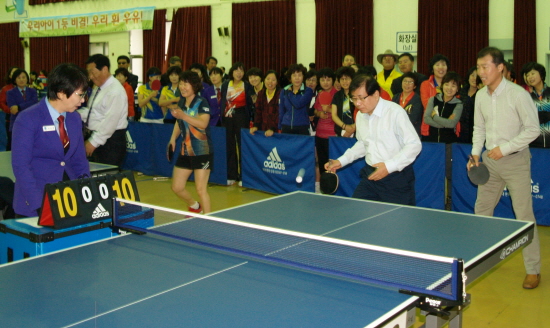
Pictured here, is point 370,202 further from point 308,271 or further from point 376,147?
point 308,271

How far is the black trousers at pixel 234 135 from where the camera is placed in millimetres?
9078

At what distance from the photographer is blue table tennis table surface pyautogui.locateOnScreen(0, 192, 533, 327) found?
84.5 inches

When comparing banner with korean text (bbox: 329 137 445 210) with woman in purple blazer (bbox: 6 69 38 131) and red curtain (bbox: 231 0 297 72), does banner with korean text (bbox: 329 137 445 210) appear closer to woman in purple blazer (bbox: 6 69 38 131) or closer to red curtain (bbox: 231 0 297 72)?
woman in purple blazer (bbox: 6 69 38 131)

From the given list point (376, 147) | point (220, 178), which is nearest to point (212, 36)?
point (220, 178)

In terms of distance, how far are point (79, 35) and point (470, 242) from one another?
18.0 meters

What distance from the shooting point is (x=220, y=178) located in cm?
923

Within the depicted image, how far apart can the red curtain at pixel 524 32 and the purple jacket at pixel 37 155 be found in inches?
354

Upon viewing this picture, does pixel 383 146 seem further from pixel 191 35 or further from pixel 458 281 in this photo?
pixel 191 35

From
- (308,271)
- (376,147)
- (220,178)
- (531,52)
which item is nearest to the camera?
(308,271)

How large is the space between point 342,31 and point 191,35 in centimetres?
493

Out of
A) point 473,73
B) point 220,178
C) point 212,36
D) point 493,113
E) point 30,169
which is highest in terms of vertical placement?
point 212,36

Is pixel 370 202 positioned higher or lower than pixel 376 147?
lower

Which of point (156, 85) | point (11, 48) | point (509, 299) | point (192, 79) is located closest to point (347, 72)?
point (192, 79)

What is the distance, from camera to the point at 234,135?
9.16m
